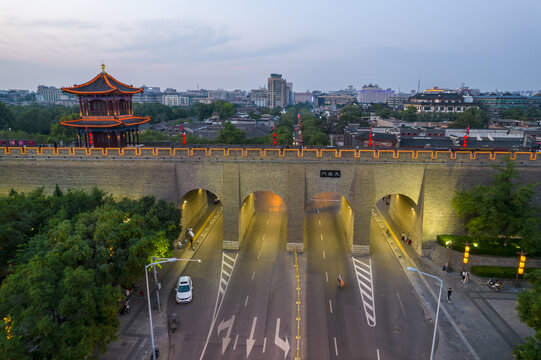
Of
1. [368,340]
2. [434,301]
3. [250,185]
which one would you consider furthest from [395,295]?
[250,185]

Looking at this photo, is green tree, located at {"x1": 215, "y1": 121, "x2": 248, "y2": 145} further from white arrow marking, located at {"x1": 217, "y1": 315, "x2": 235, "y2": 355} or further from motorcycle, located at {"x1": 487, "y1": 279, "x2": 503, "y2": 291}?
motorcycle, located at {"x1": 487, "y1": 279, "x2": 503, "y2": 291}

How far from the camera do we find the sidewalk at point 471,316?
80.2 ft

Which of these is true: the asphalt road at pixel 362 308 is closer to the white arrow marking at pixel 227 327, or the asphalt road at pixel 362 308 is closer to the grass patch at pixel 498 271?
the white arrow marking at pixel 227 327

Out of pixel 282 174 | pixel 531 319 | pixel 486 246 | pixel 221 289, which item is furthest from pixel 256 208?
pixel 531 319

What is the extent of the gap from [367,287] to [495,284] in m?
12.0

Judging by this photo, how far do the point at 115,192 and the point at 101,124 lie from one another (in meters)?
8.17

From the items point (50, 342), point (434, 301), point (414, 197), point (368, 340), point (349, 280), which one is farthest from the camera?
point (414, 197)

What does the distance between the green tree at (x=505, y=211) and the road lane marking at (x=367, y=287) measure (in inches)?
449

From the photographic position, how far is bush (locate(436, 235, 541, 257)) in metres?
34.1

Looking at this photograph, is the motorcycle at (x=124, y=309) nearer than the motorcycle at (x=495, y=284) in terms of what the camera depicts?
Yes

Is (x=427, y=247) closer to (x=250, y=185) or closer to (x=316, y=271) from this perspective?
(x=316, y=271)

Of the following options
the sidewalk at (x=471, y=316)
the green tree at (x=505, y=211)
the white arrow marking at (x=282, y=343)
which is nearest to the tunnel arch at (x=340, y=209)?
the sidewalk at (x=471, y=316)

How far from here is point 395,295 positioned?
31.5 metres

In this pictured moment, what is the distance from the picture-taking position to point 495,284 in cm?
3194
